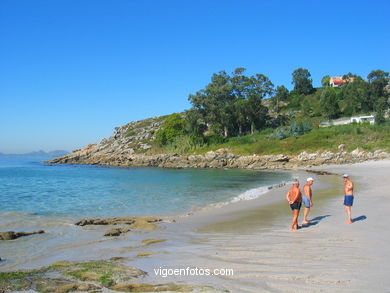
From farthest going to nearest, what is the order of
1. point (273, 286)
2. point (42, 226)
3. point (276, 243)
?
point (42, 226) → point (276, 243) → point (273, 286)

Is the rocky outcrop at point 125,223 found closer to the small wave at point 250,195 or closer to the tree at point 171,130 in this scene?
the small wave at point 250,195

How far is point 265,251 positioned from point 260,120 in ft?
222

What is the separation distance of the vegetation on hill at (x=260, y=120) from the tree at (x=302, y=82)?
11447mm

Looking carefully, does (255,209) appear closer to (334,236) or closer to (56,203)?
(334,236)

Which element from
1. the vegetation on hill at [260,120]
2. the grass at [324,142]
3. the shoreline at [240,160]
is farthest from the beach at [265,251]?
the vegetation on hill at [260,120]

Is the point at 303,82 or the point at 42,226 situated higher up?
the point at 303,82

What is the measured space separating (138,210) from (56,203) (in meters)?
5.57

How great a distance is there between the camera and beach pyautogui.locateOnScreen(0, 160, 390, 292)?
5863mm

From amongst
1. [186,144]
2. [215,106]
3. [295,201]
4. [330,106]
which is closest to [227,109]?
[215,106]

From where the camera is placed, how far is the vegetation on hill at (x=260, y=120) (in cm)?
5384

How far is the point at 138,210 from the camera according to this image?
1611 cm

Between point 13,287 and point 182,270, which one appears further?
point 182,270

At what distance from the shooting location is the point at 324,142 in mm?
50531

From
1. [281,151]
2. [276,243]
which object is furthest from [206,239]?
[281,151]
